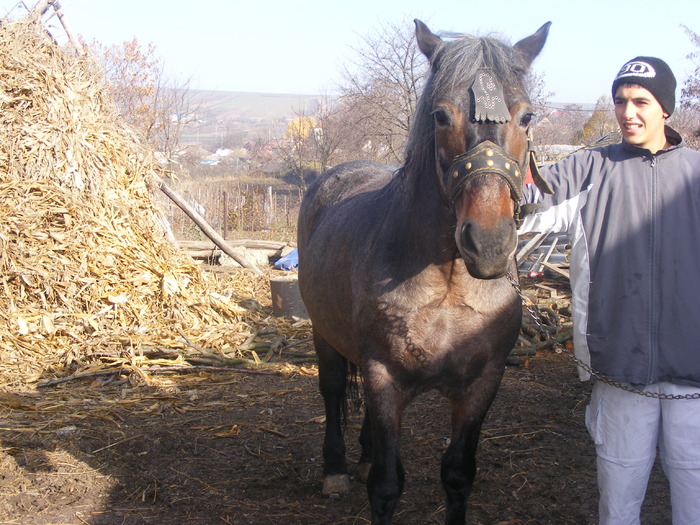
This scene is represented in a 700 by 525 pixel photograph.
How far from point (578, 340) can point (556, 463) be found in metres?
1.66

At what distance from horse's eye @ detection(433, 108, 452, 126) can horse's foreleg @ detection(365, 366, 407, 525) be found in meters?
1.04

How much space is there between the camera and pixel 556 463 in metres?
3.75

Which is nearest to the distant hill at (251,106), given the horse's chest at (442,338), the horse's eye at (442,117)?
the horse's chest at (442,338)

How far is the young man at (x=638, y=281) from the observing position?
2.17 m

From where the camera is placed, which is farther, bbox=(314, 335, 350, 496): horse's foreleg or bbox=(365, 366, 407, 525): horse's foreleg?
bbox=(314, 335, 350, 496): horse's foreleg

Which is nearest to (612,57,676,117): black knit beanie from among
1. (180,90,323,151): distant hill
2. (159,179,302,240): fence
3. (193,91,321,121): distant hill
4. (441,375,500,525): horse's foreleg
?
(441,375,500,525): horse's foreleg

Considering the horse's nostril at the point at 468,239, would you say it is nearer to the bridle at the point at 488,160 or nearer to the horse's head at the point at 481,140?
the horse's head at the point at 481,140

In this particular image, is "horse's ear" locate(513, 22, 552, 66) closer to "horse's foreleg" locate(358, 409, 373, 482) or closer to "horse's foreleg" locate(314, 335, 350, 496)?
"horse's foreleg" locate(314, 335, 350, 496)

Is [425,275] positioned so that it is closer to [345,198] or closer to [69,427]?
[345,198]

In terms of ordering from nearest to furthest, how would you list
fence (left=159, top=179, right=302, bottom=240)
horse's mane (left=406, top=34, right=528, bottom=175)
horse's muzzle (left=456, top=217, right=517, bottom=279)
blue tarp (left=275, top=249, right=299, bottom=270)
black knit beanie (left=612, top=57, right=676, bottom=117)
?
horse's muzzle (left=456, top=217, right=517, bottom=279) < black knit beanie (left=612, top=57, right=676, bottom=117) < horse's mane (left=406, top=34, right=528, bottom=175) < blue tarp (left=275, top=249, right=299, bottom=270) < fence (left=159, top=179, right=302, bottom=240)

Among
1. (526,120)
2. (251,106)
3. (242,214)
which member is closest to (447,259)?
(526,120)

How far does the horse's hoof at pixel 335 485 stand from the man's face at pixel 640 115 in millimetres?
2370

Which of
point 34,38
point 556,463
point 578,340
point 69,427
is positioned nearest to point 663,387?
point 578,340

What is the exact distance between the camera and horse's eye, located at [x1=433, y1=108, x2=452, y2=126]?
2.23 meters
